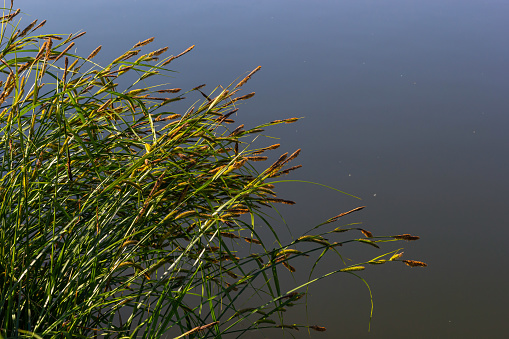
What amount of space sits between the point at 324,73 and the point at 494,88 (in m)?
0.98

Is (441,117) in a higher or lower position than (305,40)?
lower

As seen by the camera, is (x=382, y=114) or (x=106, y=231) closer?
(x=106, y=231)

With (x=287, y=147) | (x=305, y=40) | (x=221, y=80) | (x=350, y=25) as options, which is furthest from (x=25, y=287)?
(x=350, y=25)

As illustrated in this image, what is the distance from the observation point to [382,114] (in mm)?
3102

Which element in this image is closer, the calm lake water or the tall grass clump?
the tall grass clump

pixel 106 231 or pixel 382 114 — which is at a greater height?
pixel 106 231

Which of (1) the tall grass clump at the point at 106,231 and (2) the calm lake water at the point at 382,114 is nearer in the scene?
(1) the tall grass clump at the point at 106,231

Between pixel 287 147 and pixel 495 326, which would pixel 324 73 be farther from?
pixel 495 326

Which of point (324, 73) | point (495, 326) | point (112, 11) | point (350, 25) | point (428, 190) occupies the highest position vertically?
point (112, 11)

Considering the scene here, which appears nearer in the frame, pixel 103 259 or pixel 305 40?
pixel 103 259

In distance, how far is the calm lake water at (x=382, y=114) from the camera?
198 cm

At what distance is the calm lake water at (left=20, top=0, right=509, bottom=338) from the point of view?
1.98 m

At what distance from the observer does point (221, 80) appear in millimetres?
3354

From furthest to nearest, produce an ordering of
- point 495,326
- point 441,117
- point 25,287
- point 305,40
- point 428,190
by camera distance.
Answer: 1. point 305,40
2. point 441,117
3. point 428,190
4. point 495,326
5. point 25,287
